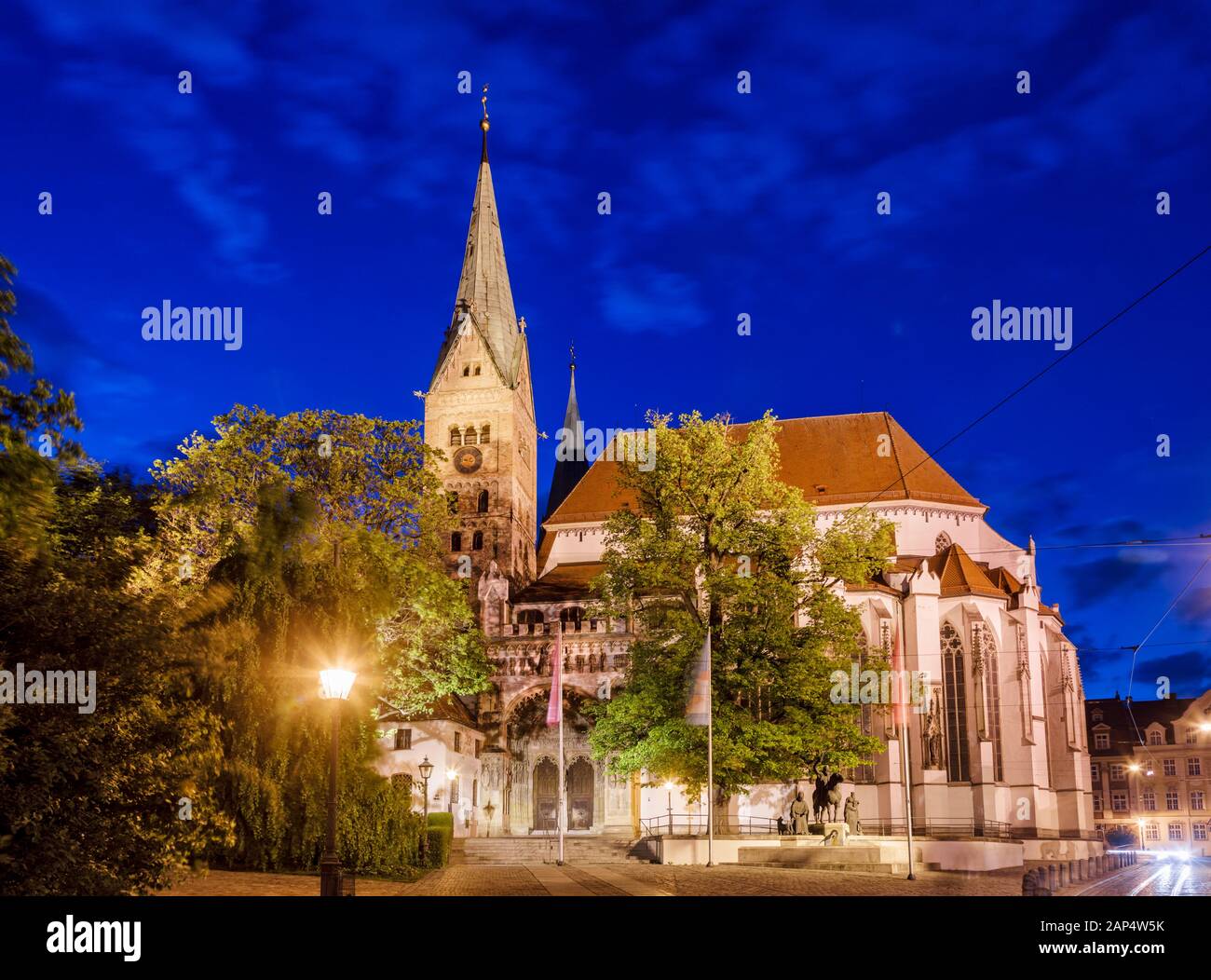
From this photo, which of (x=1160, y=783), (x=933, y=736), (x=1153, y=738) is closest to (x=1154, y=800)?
(x=1160, y=783)

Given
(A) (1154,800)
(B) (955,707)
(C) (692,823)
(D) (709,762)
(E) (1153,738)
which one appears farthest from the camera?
(E) (1153,738)

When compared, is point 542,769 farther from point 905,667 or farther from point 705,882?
point 705,882

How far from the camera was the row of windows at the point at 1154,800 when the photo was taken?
3100 inches

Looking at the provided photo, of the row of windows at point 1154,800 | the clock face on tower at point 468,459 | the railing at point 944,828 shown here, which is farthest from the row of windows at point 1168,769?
the clock face on tower at point 468,459

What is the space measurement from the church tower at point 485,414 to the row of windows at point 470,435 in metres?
0.05

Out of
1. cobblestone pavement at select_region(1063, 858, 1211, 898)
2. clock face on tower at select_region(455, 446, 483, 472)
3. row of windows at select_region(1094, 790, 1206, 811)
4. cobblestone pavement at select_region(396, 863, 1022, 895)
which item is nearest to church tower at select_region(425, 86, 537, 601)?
clock face on tower at select_region(455, 446, 483, 472)

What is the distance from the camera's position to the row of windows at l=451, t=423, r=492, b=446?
209 feet

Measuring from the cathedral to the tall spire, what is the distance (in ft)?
37.9

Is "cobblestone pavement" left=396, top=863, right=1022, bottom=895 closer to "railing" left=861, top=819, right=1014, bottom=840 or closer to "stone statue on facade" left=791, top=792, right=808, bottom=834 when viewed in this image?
"stone statue on facade" left=791, top=792, right=808, bottom=834

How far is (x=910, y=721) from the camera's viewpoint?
46.7 meters

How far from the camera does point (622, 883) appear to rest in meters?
23.9

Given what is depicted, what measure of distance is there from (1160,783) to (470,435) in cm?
5343
